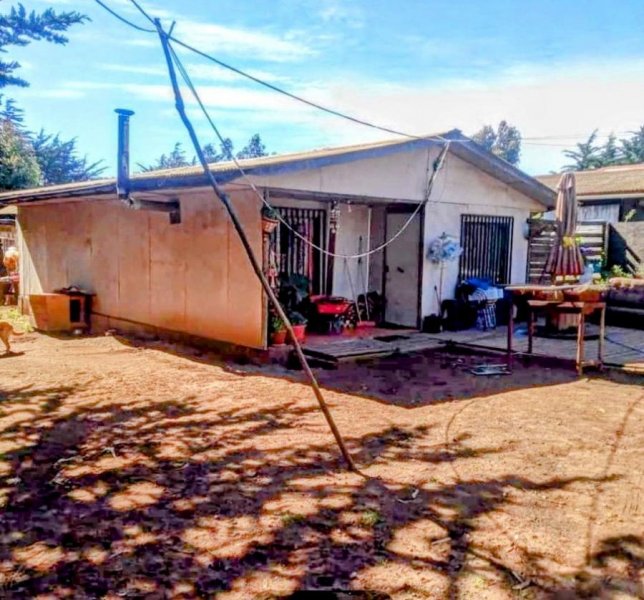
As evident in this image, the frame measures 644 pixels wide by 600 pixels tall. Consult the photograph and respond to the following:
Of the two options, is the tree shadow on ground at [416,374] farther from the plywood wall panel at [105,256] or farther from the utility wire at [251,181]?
the plywood wall panel at [105,256]

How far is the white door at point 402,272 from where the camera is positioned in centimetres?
1098

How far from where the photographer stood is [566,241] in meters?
10.3

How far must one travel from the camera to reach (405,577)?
3.01 metres

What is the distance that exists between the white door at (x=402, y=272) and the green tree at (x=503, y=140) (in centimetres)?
4488

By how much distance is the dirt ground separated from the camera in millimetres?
3029

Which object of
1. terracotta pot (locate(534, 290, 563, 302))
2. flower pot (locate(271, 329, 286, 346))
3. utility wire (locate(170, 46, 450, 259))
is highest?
utility wire (locate(170, 46, 450, 259))

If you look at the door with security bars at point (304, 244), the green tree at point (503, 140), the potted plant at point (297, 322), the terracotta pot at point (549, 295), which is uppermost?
the green tree at point (503, 140)

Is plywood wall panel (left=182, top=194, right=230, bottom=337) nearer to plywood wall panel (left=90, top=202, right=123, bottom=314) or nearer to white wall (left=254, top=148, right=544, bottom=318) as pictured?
white wall (left=254, top=148, right=544, bottom=318)

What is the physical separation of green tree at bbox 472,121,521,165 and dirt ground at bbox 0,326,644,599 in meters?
50.4

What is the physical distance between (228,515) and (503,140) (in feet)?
185

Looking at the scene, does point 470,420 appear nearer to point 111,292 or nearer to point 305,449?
point 305,449

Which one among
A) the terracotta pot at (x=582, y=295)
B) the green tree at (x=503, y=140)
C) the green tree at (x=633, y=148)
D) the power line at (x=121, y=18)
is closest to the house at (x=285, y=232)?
the power line at (x=121, y=18)

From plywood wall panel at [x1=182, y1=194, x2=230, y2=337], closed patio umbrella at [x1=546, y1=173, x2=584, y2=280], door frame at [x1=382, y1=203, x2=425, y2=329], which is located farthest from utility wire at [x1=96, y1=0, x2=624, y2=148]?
plywood wall panel at [x1=182, y1=194, x2=230, y2=337]

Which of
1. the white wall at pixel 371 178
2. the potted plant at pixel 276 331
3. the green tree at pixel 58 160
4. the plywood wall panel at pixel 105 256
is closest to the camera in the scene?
the white wall at pixel 371 178
